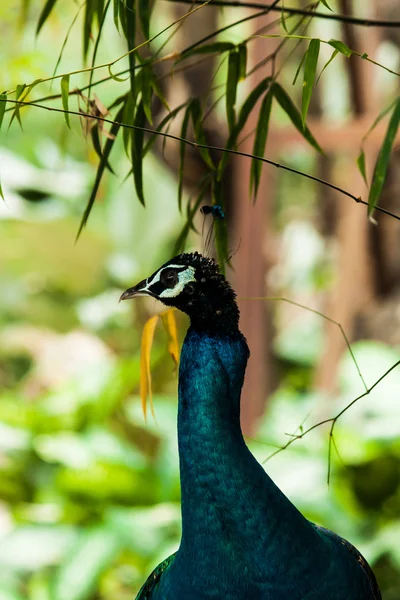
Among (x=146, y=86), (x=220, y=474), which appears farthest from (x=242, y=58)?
(x=220, y=474)

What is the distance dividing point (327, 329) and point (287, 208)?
2.61 m

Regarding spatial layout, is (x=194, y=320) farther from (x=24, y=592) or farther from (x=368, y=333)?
(x=368, y=333)

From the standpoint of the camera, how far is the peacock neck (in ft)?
2.97

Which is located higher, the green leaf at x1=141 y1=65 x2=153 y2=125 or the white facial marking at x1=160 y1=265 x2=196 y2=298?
the green leaf at x1=141 y1=65 x2=153 y2=125

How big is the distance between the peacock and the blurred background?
6.0 inches

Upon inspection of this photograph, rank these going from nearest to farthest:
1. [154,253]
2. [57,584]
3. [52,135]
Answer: [57,584] → [154,253] → [52,135]

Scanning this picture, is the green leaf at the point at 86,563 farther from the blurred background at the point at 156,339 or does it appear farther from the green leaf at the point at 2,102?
the green leaf at the point at 2,102

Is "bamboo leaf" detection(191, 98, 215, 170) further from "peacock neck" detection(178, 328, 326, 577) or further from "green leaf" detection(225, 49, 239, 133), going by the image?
"peacock neck" detection(178, 328, 326, 577)

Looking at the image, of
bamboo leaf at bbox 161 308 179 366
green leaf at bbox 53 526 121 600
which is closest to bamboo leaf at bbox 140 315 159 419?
bamboo leaf at bbox 161 308 179 366

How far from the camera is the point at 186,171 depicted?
2.93 metres

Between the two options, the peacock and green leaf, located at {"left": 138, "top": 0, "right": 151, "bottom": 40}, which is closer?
the peacock

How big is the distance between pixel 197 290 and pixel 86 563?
5.19 feet

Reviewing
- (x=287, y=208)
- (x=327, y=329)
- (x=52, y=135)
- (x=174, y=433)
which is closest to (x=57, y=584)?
(x=174, y=433)

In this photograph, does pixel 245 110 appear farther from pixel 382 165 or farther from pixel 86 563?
pixel 86 563
